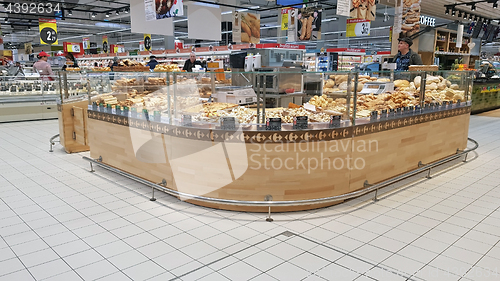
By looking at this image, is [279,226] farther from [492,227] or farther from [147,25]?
[147,25]

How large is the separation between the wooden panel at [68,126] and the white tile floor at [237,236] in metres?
1.58

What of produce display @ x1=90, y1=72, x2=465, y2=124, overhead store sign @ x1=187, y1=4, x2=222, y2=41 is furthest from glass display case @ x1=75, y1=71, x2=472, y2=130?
overhead store sign @ x1=187, y1=4, x2=222, y2=41

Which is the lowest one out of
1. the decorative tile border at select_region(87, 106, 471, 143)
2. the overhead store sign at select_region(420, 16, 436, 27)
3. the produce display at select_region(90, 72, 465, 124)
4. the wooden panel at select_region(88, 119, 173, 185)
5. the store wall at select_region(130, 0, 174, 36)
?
the wooden panel at select_region(88, 119, 173, 185)

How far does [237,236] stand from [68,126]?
4.54 meters

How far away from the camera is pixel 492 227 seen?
351 centimetres

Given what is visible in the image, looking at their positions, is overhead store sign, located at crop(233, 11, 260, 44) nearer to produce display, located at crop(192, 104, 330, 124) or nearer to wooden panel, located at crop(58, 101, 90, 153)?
wooden panel, located at crop(58, 101, 90, 153)

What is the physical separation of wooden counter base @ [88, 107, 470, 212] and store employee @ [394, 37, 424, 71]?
7.67 ft

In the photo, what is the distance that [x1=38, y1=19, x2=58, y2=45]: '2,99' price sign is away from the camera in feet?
49.7

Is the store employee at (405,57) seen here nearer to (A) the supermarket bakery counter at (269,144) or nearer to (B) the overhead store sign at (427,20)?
(A) the supermarket bakery counter at (269,144)

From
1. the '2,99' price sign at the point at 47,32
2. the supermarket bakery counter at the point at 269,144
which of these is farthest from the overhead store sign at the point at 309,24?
the '2,99' price sign at the point at 47,32

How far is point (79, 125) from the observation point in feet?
20.5

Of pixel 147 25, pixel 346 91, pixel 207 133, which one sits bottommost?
pixel 207 133

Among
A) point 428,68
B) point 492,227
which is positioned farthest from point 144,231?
point 428,68

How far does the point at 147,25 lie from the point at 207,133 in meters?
7.05
